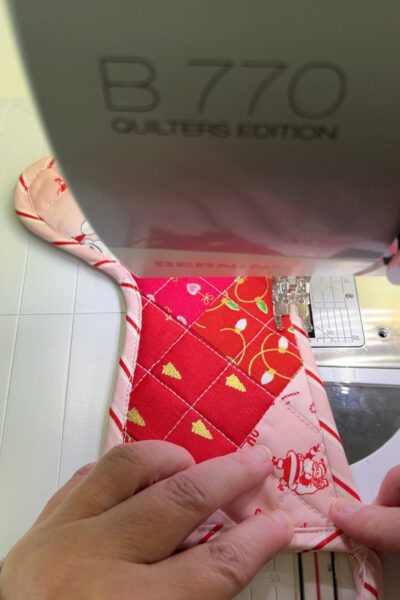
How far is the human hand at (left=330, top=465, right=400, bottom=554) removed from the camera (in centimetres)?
54

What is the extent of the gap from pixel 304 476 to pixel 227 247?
49cm

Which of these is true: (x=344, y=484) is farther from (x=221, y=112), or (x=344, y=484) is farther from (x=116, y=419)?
(x=221, y=112)

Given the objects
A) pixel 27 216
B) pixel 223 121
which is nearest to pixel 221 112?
pixel 223 121

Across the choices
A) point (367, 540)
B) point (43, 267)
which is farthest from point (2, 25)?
point (367, 540)

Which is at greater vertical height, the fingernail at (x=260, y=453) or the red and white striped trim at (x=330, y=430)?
the red and white striped trim at (x=330, y=430)

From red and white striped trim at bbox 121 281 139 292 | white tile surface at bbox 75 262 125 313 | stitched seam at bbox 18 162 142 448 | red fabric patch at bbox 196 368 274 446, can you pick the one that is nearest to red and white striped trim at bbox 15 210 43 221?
stitched seam at bbox 18 162 142 448

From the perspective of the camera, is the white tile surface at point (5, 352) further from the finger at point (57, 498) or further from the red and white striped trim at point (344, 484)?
the red and white striped trim at point (344, 484)

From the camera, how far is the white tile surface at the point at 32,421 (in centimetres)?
70

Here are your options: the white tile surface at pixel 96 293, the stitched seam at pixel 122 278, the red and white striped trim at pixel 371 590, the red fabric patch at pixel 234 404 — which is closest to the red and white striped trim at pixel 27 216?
the stitched seam at pixel 122 278

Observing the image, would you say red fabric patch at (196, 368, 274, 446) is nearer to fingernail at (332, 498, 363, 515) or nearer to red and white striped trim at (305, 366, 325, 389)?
red and white striped trim at (305, 366, 325, 389)

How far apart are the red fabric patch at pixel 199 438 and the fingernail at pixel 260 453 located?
53 millimetres

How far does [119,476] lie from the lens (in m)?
0.48

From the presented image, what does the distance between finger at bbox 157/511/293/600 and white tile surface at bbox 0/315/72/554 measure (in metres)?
0.37

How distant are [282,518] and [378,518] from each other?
14 cm
